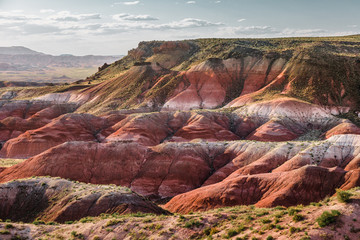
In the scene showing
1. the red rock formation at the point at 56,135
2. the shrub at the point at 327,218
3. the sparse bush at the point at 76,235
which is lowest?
the red rock formation at the point at 56,135

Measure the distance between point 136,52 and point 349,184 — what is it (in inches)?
4911

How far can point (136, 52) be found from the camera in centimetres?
15000

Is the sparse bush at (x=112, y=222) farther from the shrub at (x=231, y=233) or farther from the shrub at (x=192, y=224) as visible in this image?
the shrub at (x=231, y=233)

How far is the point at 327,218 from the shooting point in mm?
18031

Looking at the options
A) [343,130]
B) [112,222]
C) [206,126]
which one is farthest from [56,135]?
[343,130]

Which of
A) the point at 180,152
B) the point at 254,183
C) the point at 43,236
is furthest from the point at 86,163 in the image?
the point at 43,236

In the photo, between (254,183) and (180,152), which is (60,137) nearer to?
(180,152)

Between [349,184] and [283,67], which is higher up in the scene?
[283,67]

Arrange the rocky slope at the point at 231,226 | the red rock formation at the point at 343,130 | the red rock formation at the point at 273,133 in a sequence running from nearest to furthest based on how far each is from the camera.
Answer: the rocky slope at the point at 231,226, the red rock formation at the point at 343,130, the red rock formation at the point at 273,133

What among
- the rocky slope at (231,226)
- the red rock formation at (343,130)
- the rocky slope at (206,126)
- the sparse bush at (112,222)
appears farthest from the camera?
the red rock formation at (343,130)

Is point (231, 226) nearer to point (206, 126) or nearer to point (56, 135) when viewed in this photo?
point (206, 126)

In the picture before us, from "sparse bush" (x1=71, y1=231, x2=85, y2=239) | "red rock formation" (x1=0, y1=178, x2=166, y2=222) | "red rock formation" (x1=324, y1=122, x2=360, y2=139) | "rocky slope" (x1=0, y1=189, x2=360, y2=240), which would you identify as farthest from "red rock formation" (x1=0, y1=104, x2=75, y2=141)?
"sparse bush" (x1=71, y1=231, x2=85, y2=239)

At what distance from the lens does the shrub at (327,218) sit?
58.7 ft

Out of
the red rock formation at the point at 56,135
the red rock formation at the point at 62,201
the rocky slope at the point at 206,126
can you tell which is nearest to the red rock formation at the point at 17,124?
the rocky slope at the point at 206,126
